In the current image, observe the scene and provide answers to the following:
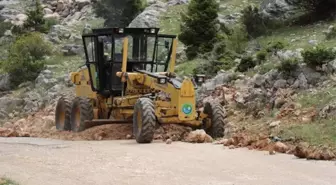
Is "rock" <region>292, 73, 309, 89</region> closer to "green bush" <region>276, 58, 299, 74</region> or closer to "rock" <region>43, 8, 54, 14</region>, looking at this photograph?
"green bush" <region>276, 58, 299, 74</region>

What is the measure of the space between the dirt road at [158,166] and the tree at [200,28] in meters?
17.8

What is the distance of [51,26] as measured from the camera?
2320 inches

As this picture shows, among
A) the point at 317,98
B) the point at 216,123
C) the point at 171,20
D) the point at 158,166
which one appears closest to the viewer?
the point at 158,166

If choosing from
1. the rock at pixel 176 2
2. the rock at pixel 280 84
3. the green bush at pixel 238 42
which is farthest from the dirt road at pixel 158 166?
the rock at pixel 176 2

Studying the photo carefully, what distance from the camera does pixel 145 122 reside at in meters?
16.2

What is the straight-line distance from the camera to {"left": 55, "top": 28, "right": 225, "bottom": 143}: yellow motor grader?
17219mm

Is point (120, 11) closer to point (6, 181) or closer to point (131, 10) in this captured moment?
point (131, 10)

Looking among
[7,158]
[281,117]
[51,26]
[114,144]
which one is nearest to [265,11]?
[281,117]

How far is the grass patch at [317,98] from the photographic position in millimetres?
17311

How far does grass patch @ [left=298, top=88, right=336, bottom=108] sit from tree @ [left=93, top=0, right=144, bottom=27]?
34421 mm

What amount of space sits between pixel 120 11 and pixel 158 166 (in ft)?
138

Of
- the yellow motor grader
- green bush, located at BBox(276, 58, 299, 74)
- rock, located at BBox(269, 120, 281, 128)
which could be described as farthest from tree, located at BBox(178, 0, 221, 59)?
rock, located at BBox(269, 120, 281, 128)

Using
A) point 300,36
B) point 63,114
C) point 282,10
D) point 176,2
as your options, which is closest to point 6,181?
point 63,114

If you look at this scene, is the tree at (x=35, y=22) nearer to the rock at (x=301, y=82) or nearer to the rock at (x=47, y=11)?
the rock at (x=47, y=11)
